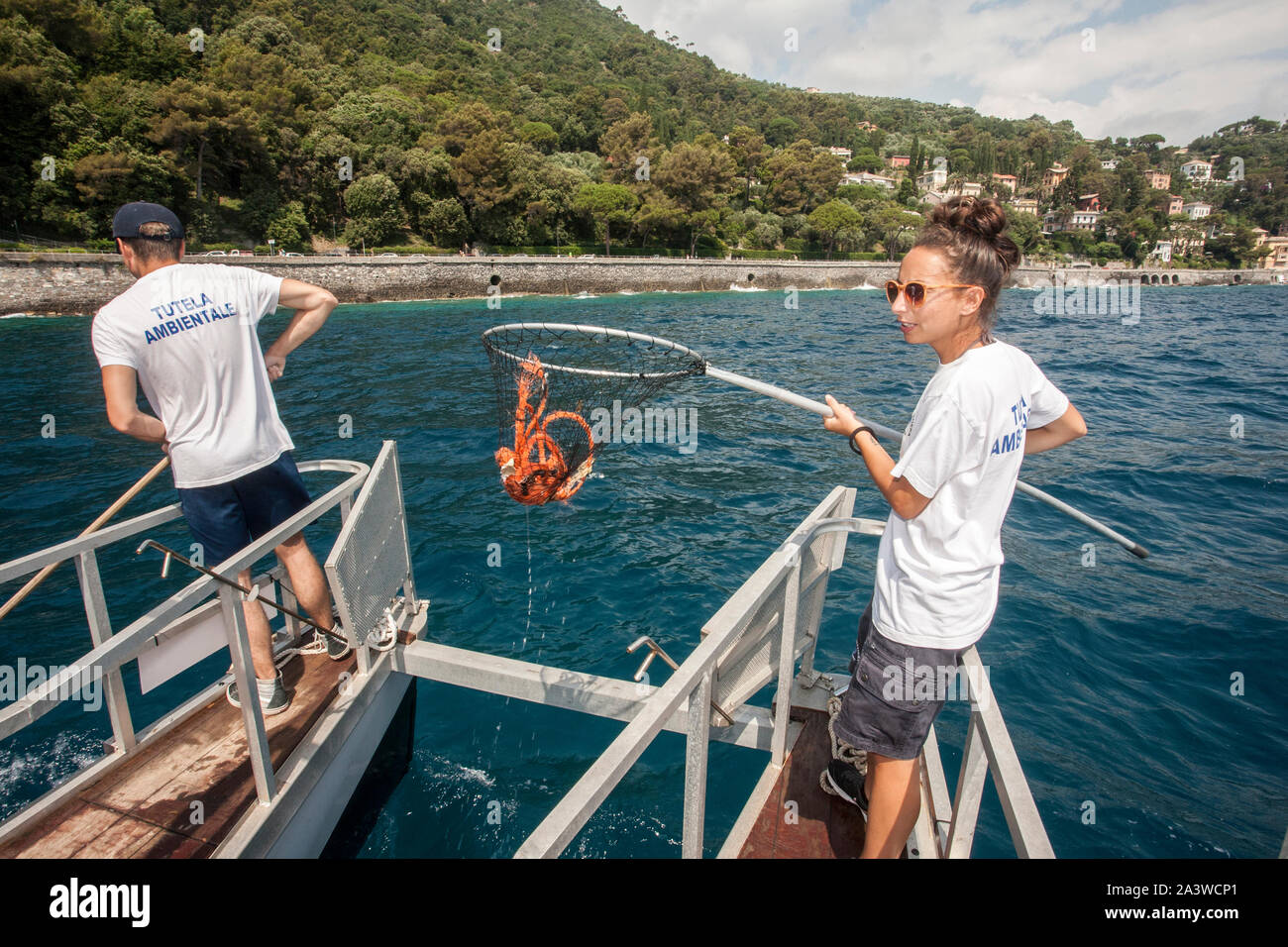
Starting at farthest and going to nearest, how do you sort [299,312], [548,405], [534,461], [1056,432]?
[548,405]
[534,461]
[299,312]
[1056,432]

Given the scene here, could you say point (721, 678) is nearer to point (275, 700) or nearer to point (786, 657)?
point (786, 657)

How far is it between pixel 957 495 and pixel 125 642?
364 centimetres

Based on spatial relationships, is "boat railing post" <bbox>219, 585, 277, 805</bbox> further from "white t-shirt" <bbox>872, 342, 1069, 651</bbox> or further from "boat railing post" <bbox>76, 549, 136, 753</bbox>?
"white t-shirt" <bbox>872, 342, 1069, 651</bbox>

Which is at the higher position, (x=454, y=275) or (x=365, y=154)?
(x=365, y=154)

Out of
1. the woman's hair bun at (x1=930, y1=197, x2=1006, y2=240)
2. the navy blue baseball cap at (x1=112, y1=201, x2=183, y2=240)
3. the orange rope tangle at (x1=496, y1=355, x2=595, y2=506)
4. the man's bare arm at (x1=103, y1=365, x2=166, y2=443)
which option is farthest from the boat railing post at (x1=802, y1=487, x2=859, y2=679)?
the navy blue baseball cap at (x1=112, y1=201, x2=183, y2=240)

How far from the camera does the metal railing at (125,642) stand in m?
2.82

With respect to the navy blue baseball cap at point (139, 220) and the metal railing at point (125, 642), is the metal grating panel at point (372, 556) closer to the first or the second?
the metal railing at point (125, 642)

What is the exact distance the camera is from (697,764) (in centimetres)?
269

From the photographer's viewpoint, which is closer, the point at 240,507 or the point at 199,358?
the point at 199,358

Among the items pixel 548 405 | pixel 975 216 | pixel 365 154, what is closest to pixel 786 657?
pixel 975 216

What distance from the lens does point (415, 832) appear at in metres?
4.87

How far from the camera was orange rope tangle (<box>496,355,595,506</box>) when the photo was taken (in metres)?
5.49

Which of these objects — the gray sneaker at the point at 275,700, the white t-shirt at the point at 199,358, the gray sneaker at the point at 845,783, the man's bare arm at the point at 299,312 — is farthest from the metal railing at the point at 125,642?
the gray sneaker at the point at 845,783

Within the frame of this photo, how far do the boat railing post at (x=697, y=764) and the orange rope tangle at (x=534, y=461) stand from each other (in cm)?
306
